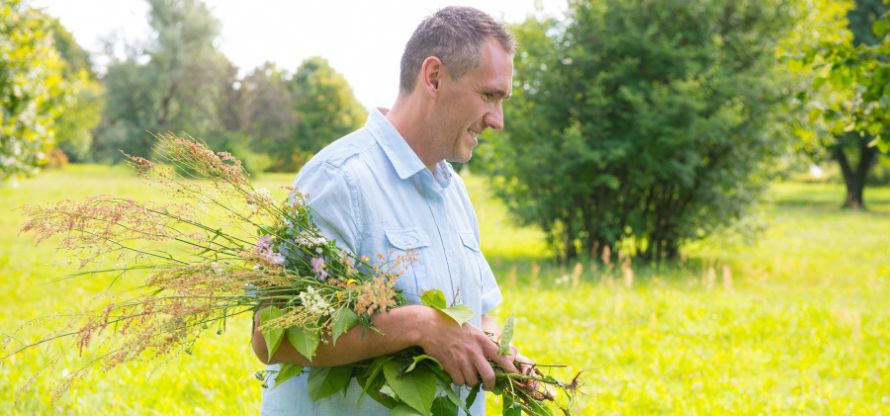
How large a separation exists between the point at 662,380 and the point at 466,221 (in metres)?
3.82

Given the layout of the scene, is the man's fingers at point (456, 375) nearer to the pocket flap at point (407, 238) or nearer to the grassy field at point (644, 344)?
the pocket flap at point (407, 238)

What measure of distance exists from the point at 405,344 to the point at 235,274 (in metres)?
0.52


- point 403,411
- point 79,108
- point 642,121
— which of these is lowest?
point 403,411

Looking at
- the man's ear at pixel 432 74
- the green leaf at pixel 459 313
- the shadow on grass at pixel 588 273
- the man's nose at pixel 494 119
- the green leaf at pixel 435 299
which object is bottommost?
the shadow on grass at pixel 588 273

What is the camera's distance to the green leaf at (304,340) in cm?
203

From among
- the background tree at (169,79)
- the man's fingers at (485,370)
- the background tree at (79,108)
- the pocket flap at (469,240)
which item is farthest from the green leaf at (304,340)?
the background tree at (169,79)

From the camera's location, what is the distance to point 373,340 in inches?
83.6

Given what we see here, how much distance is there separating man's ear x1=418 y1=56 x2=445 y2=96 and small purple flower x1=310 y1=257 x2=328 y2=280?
2.31ft

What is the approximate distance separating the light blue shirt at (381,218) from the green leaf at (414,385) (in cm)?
13

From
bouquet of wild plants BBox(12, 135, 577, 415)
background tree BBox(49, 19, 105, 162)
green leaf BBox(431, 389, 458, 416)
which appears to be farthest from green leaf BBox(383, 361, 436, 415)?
background tree BBox(49, 19, 105, 162)

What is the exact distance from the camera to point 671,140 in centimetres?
1102

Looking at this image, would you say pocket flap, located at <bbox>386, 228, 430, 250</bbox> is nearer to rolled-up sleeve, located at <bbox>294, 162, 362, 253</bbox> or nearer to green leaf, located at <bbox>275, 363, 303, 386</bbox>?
rolled-up sleeve, located at <bbox>294, 162, 362, 253</bbox>

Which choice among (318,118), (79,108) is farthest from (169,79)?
(318,118)

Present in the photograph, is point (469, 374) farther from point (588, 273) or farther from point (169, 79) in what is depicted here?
point (169, 79)
